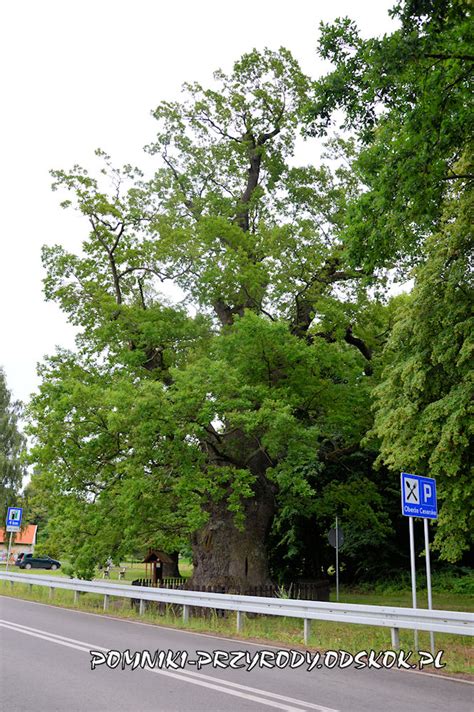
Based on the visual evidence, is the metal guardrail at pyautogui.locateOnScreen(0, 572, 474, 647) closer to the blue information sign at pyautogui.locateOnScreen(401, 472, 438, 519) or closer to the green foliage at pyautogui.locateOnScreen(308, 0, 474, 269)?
the blue information sign at pyautogui.locateOnScreen(401, 472, 438, 519)

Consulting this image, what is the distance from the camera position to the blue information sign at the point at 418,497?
9.60 metres

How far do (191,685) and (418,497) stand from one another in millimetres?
4839

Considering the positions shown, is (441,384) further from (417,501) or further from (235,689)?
(235,689)

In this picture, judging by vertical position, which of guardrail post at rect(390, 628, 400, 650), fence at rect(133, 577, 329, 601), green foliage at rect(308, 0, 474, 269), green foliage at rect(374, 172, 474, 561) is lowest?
fence at rect(133, 577, 329, 601)

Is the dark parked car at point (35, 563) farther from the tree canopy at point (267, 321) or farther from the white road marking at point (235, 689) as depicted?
the white road marking at point (235, 689)

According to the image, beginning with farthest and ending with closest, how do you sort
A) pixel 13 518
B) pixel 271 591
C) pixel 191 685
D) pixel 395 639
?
1. pixel 13 518
2. pixel 271 591
3. pixel 395 639
4. pixel 191 685

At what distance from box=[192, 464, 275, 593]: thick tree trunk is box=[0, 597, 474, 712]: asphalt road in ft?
26.8

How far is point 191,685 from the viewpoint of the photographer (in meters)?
6.96

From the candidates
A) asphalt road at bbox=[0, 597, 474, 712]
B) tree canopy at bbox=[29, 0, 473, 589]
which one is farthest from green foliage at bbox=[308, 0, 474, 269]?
asphalt road at bbox=[0, 597, 474, 712]

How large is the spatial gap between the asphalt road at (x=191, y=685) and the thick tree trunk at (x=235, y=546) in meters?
8.17

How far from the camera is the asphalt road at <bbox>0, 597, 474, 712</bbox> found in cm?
608

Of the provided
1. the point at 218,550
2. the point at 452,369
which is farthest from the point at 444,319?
the point at 218,550

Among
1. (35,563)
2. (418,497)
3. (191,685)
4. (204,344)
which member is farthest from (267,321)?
(35,563)

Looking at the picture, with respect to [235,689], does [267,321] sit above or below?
above
